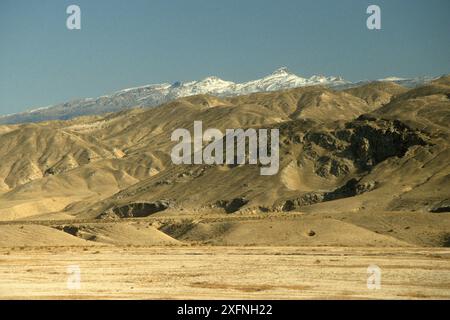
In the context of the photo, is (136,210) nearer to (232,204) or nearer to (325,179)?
(232,204)

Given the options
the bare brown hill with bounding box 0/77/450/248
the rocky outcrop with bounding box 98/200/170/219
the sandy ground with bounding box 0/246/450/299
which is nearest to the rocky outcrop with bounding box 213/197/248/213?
the bare brown hill with bounding box 0/77/450/248

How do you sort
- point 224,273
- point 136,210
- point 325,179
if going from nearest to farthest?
1. point 224,273
2. point 325,179
3. point 136,210

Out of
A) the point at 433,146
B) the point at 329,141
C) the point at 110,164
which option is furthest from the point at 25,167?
the point at 433,146

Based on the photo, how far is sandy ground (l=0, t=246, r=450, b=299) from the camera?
Answer: 30.6m

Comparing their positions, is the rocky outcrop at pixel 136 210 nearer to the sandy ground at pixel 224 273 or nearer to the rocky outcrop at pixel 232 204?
the rocky outcrop at pixel 232 204

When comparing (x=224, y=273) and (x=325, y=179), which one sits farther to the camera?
(x=325, y=179)

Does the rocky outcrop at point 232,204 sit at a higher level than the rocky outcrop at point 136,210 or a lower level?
higher

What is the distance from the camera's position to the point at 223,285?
110 feet

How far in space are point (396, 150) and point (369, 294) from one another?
232 ft

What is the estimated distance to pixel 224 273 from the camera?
38.6 metres

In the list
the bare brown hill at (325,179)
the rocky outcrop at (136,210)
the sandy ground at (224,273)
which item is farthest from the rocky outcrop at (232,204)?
the sandy ground at (224,273)

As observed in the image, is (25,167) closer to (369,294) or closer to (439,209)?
(439,209)

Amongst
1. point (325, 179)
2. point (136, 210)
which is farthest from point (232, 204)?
point (136, 210)

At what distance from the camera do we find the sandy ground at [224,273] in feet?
100
